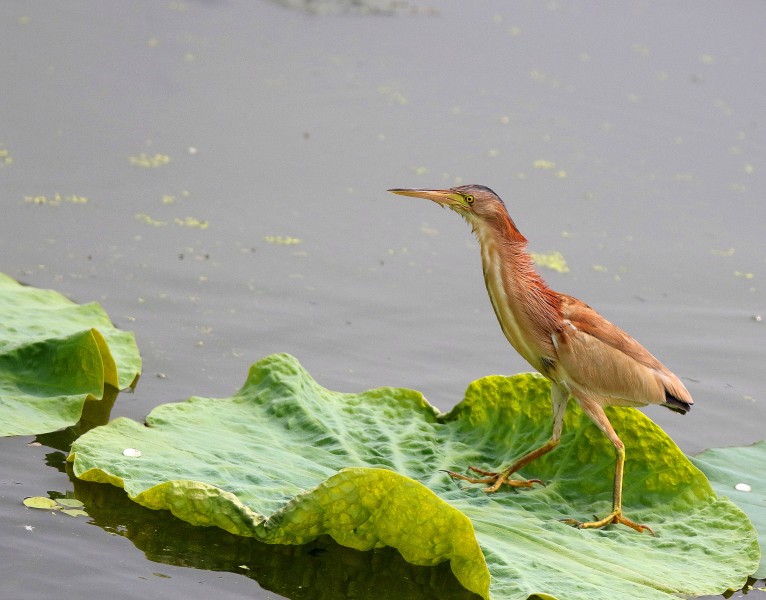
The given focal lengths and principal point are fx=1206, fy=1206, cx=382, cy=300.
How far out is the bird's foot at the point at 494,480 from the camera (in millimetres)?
4565

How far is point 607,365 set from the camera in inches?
179

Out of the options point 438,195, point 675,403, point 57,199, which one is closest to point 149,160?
point 57,199

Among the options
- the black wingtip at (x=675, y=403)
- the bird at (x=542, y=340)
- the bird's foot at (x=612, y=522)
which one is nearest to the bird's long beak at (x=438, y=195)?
the bird at (x=542, y=340)

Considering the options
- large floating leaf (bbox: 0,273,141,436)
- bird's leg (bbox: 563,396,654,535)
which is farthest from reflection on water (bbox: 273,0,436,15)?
bird's leg (bbox: 563,396,654,535)

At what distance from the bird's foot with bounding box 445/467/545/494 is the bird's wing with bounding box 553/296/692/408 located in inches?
17.2

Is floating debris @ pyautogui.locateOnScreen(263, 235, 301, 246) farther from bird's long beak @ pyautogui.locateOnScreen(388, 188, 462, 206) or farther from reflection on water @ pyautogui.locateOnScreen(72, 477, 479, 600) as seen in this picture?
reflection on water @ pyautogui.locateOnScreen(72, 477, 479, 600)

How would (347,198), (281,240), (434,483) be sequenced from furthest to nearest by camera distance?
(347,198), (281,240), (434,483)

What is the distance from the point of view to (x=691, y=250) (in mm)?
8211

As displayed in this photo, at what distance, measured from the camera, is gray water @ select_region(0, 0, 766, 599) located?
4645 mm

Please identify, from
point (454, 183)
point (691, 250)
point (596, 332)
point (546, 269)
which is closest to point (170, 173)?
point (454, 183)

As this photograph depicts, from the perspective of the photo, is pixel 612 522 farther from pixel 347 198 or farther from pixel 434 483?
pixel 347 198

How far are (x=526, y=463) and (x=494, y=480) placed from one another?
0.15m

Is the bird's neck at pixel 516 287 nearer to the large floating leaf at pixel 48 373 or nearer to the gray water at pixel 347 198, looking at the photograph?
the gray water at pixel 347 198

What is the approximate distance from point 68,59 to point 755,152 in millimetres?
5622
